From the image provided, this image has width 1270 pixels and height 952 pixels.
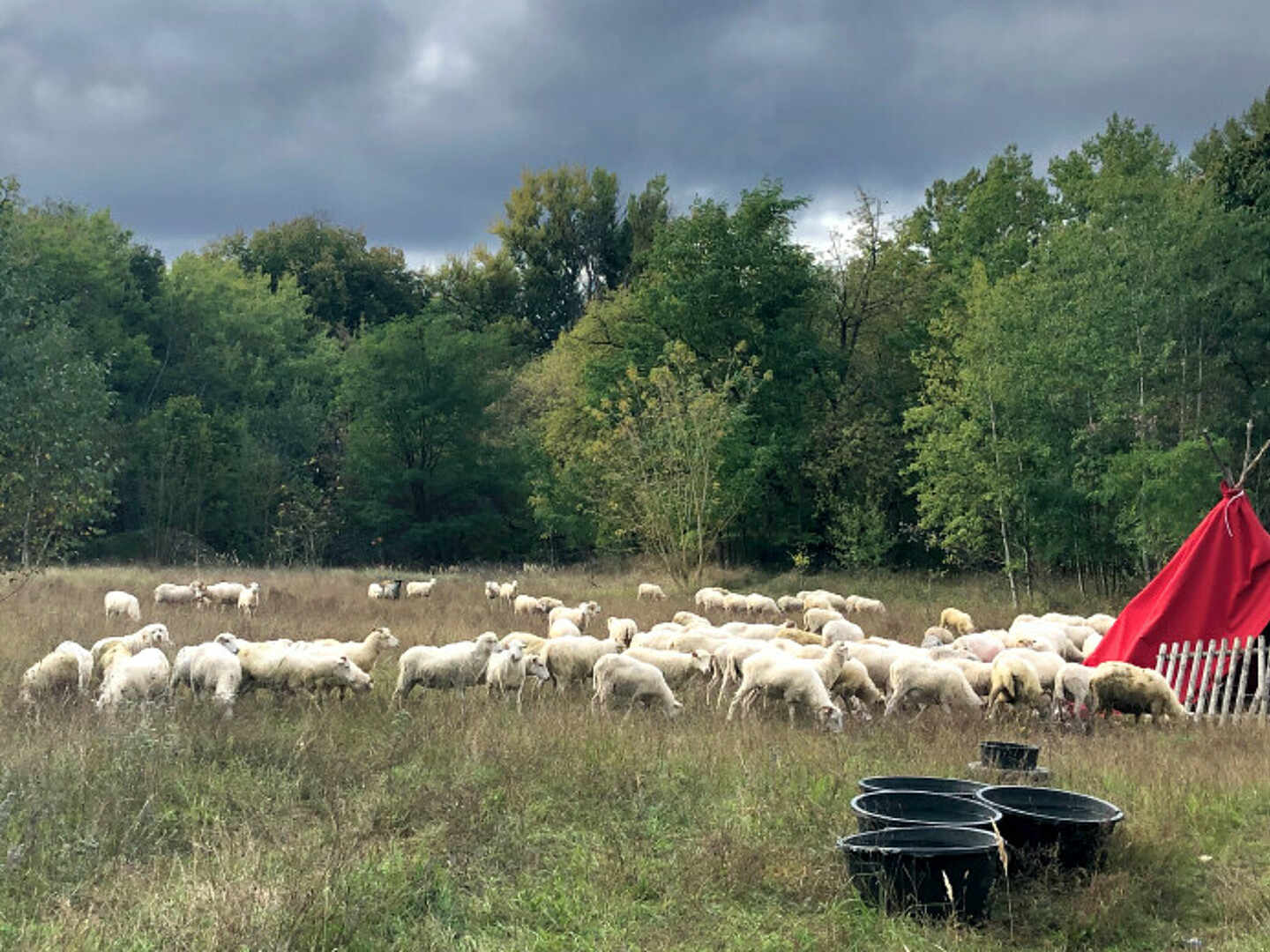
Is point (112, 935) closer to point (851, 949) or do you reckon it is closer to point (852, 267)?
point (851, 949)

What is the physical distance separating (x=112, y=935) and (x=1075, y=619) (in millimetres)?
16676

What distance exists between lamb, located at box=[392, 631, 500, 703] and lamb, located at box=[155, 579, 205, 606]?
474 inches

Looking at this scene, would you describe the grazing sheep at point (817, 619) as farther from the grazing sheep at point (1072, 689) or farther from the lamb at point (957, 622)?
the grazing sheep at point (1072, 689)

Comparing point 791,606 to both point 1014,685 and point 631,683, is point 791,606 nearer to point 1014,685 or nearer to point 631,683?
point 1014,685

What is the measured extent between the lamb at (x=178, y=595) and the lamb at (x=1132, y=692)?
56.0 ft

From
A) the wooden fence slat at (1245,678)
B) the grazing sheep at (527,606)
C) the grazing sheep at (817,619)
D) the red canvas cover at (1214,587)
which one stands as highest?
the red canvas cover at (1214,587)

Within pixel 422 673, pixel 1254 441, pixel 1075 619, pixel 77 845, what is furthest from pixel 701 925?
pixel 1254 441

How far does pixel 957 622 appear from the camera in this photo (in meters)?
21.2

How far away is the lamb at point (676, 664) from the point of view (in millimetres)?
13352

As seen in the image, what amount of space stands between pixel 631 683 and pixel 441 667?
2.03m

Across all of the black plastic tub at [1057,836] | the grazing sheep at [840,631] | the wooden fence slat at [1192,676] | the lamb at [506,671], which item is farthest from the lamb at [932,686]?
the black plastic tub at [1057,836]

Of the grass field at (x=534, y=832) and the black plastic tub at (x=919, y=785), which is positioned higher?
the black plastic tub at (x=919, y=785)

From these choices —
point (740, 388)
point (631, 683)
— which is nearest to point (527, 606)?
point (631, 683)

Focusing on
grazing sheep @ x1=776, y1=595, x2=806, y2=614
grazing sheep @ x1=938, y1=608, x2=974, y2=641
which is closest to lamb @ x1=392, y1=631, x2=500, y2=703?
grazing sheep @ x1=938, y1=608, x2=974, y2=641
